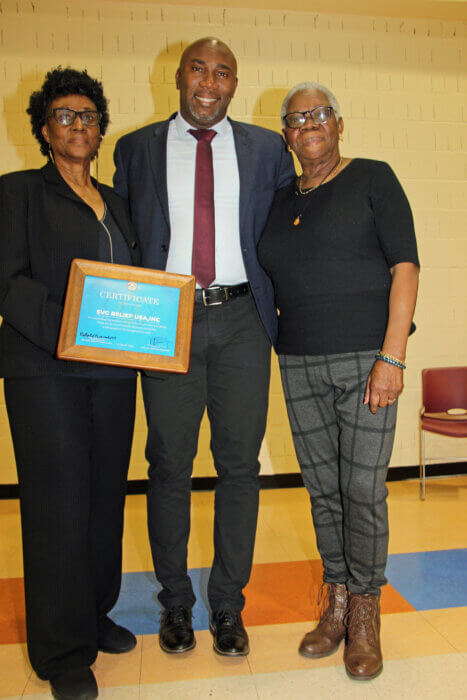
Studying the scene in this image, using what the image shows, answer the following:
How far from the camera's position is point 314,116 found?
6.58ft

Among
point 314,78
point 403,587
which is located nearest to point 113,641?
point 403,587

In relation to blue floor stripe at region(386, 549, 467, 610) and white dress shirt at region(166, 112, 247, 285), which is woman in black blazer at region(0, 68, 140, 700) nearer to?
white dress shirt at region(166, 112, 247, 285)

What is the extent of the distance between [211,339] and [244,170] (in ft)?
2.08

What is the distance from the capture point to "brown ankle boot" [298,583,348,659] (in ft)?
6.76

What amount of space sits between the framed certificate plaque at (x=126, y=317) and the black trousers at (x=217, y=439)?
27 centimetres

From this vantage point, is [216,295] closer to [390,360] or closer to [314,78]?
[390,360]

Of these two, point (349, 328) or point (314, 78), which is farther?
point (314, 78)

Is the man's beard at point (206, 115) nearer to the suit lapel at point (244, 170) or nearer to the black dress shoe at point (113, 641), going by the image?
the suit lapel at point (244, 170)

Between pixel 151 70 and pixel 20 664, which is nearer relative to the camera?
pixel 20 664

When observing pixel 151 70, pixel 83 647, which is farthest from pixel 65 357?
pixel 151 70

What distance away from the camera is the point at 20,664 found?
2072mm

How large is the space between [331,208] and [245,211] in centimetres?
34

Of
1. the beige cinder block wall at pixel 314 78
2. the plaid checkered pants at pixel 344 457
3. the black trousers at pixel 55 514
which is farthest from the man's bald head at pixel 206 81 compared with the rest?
the beige cinder block wall at pixel 314 78

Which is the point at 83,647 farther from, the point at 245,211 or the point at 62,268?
the point at 245,211
